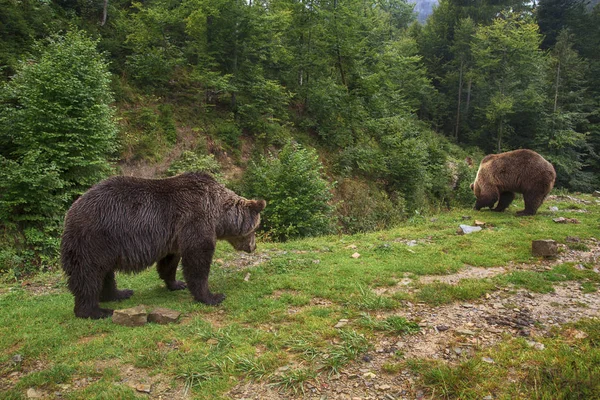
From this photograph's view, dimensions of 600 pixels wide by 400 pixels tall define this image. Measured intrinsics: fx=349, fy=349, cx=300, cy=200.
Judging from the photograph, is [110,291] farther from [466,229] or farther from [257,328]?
[466,229]

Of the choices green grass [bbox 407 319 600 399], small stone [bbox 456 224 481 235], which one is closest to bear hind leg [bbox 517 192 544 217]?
small stone [bbox 456 224 481 235]

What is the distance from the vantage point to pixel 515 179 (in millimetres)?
11195

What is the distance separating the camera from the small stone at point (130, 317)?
460cm

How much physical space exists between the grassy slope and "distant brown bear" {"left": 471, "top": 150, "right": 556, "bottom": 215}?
367 cm

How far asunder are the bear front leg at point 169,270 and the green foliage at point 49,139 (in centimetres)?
442

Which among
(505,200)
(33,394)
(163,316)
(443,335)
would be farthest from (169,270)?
(505,200)

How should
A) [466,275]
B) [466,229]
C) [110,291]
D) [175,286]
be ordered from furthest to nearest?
[466,229]
[466,275]
[175,286]
[110,291]

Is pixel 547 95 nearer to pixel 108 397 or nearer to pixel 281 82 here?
pixel 281 82

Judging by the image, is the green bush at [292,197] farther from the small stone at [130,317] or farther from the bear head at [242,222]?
the small stone at [130,317]

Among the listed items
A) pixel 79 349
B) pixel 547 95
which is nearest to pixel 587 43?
pixel 547 95

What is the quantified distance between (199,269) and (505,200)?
36.3 feet

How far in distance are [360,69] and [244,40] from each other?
7477 millimetres

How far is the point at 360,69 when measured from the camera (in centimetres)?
1984

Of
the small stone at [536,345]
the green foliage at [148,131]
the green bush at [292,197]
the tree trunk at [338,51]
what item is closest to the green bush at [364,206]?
the green bush at [292,197]
